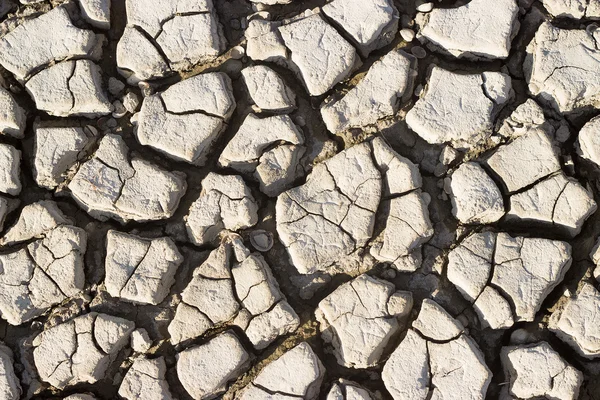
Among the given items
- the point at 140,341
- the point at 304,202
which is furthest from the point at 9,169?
the point at 304,202

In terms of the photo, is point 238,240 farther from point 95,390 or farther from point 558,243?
point 558,243

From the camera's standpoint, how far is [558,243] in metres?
2.35

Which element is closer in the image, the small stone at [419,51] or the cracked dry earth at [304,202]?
the cracked dry earth at [304,202]

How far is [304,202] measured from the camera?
95.5 inches

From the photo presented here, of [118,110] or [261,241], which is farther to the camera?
[118,110]

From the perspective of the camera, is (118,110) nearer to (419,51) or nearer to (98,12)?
(98,12)

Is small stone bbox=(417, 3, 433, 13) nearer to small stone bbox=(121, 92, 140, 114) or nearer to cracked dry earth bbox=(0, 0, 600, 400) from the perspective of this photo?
cracked dry earth bbox=(0, 0, 600, 400)

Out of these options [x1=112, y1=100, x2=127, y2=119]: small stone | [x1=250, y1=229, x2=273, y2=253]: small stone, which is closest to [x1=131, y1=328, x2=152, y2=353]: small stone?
[x1=250, y1=229, x2=273, y2=253]: small stone

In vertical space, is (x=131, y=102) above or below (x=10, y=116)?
above

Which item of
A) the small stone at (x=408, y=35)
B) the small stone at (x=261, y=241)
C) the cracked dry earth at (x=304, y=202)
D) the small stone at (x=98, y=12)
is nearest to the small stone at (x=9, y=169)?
the cracked dry earth at (x=304, y=202)

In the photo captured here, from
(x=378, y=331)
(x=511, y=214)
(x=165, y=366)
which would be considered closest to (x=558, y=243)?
(x=511, y=214)

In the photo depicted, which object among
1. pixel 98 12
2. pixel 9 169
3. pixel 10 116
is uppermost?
pixel 98 12

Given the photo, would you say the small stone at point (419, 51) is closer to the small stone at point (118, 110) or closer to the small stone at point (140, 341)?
the small stone at point (118, 110)

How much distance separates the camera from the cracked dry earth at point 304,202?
2.34 metres
